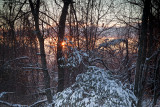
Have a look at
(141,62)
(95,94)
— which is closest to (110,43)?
(141,62)

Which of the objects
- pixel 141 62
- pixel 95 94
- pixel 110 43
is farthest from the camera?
pixel 110 43

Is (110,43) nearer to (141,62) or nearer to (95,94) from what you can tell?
(141,62)

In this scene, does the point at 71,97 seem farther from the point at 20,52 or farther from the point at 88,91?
the point at 20,52

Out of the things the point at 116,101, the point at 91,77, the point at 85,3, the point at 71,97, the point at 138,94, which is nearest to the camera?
the point at 116,101

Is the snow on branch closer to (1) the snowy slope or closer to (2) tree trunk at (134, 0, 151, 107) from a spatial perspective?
(2) tree trunk at (134, 0, 151, 107)

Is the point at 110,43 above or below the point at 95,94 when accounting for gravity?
above

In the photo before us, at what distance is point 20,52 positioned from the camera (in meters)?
9.14

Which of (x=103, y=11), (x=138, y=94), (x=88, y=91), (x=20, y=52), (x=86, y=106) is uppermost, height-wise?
(x=103, y=11)

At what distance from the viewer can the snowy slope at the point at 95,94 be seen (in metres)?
Answer: 3.63

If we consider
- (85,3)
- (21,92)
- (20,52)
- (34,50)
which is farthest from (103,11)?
(21,92)

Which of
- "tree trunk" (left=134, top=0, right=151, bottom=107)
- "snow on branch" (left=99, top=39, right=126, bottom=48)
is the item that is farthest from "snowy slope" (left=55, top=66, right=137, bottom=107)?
"snow on branch" (left=99, top=39, right=126, bottom=48)

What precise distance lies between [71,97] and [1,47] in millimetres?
7950

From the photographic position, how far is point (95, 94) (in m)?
3.80

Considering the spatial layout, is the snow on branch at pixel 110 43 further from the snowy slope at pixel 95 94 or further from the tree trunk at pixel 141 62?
the snowy slope at pixel 95 94
